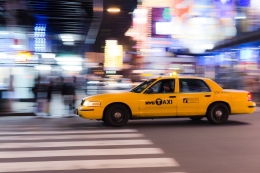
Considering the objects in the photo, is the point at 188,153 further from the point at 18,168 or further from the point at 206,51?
the point at 206,51

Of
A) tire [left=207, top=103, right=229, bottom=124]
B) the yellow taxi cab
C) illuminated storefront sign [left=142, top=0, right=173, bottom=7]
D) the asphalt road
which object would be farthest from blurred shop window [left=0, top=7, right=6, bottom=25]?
illuminated storefront sign [left=142, top=0, right=173, bottom=7]

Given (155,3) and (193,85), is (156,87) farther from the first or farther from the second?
(155,3)

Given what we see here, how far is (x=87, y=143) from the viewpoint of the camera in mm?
7852

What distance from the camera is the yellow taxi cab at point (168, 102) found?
10.3m

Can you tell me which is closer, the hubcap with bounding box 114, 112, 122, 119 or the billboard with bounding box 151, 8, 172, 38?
the hubcap with bounding box 114, 112, 122, 119

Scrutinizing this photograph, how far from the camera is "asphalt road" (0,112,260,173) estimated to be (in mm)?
5816

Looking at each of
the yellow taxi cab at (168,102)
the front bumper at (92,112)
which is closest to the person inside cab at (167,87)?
the yellow taxi cab at (168,102)

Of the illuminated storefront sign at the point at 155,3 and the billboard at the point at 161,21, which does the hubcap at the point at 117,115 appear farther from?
the billboard at the point at 161,21

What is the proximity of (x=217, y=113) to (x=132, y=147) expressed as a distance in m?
4.47

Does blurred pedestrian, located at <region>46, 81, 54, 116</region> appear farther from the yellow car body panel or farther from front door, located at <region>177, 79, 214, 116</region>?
front door, located at <region>177, 79, 214, 116</region>

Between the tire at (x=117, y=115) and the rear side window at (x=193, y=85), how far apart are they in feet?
6.33

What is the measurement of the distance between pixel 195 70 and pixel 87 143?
27757mm

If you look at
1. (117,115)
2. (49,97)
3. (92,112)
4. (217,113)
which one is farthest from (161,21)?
(92,112)

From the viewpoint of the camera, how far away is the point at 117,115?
10422mm
